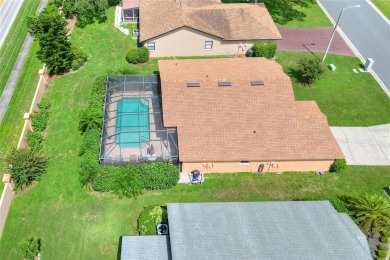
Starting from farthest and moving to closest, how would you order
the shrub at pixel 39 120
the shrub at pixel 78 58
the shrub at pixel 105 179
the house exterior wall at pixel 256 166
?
the shrub at pixel 78 58, the shrub at pixel 39 120, the house exterior wall at pixel 256 166, the shrub at pixel 105 179

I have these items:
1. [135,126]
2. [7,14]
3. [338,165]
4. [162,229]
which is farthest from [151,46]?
[338,165]

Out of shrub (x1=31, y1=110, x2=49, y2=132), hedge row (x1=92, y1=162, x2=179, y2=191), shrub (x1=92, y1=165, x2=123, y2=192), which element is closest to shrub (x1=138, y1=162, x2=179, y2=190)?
hedge row (x1=92, y1=162, x2=179, y2=191)

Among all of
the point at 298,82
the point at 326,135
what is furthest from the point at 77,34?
the point at 326,135

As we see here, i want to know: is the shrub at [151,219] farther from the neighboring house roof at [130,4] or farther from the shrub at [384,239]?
the neighboring house roof at [130,4]

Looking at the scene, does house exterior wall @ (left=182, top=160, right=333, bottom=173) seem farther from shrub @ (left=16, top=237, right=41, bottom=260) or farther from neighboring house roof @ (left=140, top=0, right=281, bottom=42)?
neighboring house roof @ (left=140, top=0, right=281, bottom=42)

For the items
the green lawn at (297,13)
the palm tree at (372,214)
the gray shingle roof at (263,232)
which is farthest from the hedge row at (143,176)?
the green lawn at (297,13)
